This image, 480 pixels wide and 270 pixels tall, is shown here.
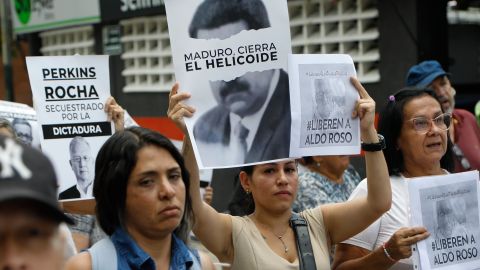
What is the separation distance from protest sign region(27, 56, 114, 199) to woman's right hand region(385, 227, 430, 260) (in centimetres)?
167

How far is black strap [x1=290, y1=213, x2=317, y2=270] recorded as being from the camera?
12.7 feet

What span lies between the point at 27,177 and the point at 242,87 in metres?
2.28

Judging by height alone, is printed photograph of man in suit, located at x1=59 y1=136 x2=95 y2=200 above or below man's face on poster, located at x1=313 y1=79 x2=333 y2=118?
below

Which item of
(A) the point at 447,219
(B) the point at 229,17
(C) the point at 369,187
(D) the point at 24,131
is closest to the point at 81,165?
(D) the point at 24,131

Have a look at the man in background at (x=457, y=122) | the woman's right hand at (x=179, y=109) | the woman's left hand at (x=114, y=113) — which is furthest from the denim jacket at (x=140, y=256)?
the man in background at (x=457, y=122)

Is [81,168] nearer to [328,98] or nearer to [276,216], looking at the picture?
[276,216]

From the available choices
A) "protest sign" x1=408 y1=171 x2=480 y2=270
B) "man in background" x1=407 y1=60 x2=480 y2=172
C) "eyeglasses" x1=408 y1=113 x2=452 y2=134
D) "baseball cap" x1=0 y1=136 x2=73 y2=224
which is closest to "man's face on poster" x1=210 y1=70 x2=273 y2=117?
"protest sign" x1=408 y1=171 x2=480 y2=270

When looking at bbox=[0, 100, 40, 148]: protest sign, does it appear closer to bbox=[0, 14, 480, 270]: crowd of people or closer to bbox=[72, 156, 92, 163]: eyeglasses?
bbox=[0, 14, 480, 270]: crowd of people

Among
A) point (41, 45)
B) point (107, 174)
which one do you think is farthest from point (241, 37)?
point (41, 45)

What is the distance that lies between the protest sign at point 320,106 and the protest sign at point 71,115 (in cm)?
133

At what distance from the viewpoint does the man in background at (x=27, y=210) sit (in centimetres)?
175

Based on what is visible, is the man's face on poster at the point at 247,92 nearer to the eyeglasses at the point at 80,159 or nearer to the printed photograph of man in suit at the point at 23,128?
the eyeglasses at the point at 80,159

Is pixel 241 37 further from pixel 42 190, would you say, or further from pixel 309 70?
pixel 42 190

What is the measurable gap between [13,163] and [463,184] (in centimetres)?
291
